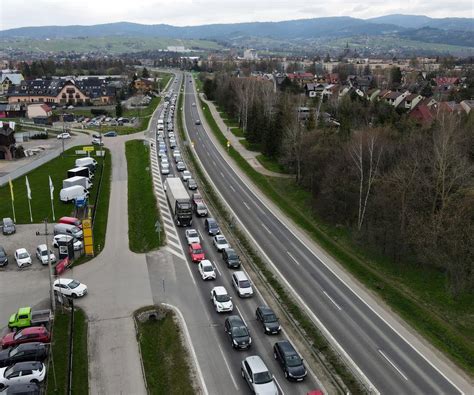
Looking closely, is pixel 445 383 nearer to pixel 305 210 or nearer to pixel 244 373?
pixel 244 373

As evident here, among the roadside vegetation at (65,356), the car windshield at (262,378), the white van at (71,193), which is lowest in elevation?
the roadside vegetation at (65,356)

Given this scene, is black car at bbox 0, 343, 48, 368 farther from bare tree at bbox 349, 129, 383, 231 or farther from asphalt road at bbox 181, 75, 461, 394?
bare tree at bbox 349, 129, 383, 231

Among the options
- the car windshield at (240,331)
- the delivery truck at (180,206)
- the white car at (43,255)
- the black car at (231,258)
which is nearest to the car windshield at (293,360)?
the car windshield at (240,331)

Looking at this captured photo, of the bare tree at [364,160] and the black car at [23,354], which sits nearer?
the black car at [23,354]

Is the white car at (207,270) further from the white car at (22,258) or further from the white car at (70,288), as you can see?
the white car at (22,258)

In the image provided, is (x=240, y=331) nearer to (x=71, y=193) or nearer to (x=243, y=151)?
(x=71, y=193)

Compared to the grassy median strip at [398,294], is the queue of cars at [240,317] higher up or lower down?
higher up
